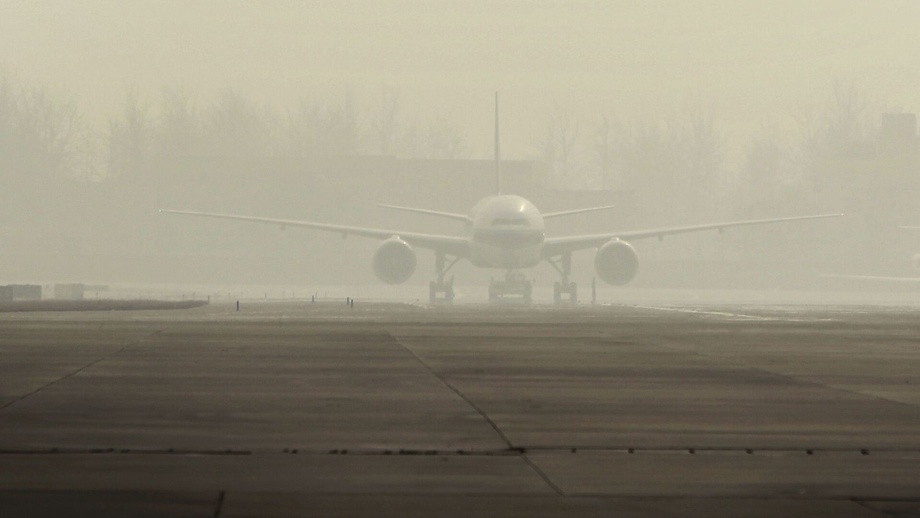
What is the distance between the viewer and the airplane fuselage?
57438 millimetres

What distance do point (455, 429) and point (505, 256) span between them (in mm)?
47120

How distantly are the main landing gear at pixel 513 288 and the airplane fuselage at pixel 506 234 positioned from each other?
996mm

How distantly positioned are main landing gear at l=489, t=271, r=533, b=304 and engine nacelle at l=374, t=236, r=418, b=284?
434 centimetres

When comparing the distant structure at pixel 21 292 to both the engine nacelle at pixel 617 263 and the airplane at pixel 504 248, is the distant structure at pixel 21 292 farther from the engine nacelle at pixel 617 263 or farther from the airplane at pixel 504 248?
the engine nacelle at pixel 617 263

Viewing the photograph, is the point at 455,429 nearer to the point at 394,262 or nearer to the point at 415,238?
the point at 394,262

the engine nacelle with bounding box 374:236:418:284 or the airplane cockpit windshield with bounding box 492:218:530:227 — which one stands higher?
the airplane cockpit windshield with bounding box 492:218:530:227

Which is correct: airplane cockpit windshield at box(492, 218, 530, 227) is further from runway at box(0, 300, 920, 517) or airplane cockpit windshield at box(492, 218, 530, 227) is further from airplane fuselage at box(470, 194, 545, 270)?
runway at box(0, 300, 920, 517)

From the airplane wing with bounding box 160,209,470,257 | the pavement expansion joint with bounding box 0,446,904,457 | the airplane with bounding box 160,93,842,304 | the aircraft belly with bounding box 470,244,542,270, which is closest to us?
the pavement expansion joint with bounding box 0,446,904,457

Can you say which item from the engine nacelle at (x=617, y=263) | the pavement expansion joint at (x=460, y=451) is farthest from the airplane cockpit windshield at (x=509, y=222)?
the pavement expansion joint at (x=460, y=451)

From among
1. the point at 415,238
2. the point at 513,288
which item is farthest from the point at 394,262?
the point at 513,288

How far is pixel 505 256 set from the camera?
5884 centimetres

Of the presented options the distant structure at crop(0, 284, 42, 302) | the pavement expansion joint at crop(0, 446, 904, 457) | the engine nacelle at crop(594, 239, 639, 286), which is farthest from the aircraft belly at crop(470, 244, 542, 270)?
the pavement expansion joint at crop(0, 446, 904, 457)

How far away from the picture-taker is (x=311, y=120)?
147125 millimetres

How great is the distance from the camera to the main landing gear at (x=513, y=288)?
60656mm
